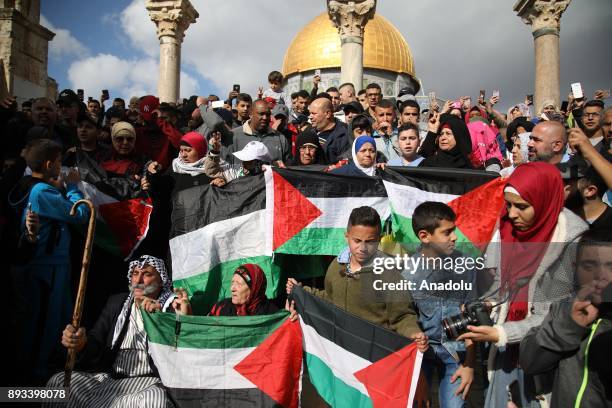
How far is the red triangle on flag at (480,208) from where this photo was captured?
4910 mm

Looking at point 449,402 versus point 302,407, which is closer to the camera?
point 449,402

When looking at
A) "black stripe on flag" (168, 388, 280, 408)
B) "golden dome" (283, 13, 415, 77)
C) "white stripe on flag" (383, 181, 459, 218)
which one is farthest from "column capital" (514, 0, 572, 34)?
"golden dome" (283, 13, 415, 77)

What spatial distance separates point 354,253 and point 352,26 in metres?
10.5

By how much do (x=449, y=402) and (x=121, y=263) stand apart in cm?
378

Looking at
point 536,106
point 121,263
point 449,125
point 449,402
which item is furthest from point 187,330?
point 536,106

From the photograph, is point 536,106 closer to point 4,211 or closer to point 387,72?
point 4,211

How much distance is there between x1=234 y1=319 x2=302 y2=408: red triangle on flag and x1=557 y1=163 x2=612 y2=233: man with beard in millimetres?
2419

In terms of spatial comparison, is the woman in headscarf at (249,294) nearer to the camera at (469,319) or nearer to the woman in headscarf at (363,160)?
the woman in headscarf at (363,160)

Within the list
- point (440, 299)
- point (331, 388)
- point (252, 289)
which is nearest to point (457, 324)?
point (440, 299)

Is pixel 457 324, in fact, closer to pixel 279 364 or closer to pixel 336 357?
pixel 336 357

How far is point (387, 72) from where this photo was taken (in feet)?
195

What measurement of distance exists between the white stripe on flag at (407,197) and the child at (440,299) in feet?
4.37

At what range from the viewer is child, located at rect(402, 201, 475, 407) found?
321cm

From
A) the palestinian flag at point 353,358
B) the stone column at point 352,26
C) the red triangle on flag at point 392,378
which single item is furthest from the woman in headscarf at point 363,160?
the stone column at point 352,26
